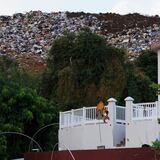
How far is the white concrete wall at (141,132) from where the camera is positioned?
30562 millimetres

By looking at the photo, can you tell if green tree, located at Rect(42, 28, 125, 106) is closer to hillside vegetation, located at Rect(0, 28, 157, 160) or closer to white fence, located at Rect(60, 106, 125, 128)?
hillside vegetation, located at Rect(0, 28, 157, 160)

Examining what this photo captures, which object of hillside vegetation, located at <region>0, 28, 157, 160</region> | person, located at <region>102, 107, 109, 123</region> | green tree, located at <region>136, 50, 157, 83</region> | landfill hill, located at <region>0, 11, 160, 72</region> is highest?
landfill hill, located at <region>0, 11, 160, 72</region>

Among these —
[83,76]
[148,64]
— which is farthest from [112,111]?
[148,64]

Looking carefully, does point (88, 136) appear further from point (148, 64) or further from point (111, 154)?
point (148, 64)

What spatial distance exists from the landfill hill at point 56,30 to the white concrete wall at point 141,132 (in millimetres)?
50727

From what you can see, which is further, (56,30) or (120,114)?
(56,30)

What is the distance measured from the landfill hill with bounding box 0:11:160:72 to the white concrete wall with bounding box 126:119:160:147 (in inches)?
1997

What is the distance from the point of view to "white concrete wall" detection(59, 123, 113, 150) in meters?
32.2

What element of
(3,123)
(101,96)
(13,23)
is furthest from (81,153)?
(13,23)

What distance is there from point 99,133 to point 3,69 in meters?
16.1

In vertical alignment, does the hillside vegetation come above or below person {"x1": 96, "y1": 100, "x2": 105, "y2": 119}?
above

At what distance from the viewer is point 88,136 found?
32938 mm

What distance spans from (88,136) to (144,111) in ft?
9.97

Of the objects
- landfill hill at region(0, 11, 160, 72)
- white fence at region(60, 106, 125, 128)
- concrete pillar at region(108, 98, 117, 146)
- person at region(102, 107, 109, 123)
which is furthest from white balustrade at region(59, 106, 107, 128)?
landfill hill at region(0, 11, 160, 72)
